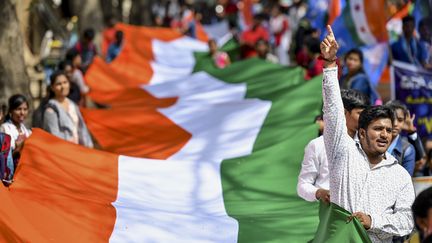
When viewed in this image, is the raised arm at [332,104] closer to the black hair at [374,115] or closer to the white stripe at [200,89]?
the black hair at [374,115]

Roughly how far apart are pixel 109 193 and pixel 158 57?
1117 cm

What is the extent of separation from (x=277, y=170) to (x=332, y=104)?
3995mm

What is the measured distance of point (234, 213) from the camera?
845 cm

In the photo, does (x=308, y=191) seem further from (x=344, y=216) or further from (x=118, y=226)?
(x=118, y=226)

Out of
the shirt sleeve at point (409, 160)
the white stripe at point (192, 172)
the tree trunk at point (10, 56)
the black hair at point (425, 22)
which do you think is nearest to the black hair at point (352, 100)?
the shirt sleeve at point (409, 160)

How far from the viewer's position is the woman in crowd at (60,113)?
32.6ft

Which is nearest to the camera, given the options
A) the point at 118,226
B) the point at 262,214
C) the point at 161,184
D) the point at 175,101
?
the point at 118,226

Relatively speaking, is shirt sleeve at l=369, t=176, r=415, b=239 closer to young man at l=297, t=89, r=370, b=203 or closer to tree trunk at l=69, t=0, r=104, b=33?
young man at l=297, t=89, r=370, b=203

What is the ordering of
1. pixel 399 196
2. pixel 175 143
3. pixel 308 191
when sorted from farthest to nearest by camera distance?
pixel 175 143 < pixel 308 191 < pixel 399 196

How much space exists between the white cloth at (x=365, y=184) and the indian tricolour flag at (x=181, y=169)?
5.66ft

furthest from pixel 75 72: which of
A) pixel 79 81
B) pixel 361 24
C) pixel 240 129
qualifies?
pixel 361 24

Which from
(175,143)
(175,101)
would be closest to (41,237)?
(175,143)

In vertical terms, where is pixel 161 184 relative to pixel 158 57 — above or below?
above

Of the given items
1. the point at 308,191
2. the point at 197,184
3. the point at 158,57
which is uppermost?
the point at 308,191
